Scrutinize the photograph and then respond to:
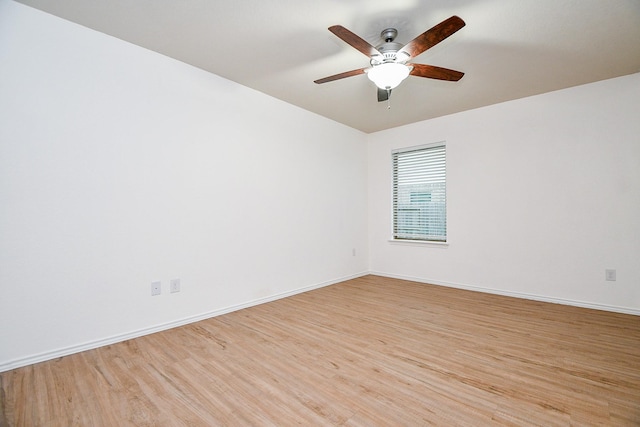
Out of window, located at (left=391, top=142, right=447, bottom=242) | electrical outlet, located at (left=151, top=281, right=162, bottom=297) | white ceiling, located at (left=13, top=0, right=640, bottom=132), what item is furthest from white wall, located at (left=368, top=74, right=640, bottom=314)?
electrical outlet, located at (left=151, top=281, right=162, bottom=297)

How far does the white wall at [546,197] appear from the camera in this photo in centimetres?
300

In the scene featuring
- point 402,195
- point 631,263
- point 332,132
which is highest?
point 332,132

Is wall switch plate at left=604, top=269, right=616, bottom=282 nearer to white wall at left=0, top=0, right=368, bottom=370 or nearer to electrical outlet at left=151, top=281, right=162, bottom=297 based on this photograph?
white wall at left=0, top=0, right=368, bottom=370

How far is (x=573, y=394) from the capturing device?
160cm

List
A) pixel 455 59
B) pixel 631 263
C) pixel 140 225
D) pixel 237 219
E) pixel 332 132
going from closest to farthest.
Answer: pixel 140 225
pixel 455 59
pixel 631 263
pixel 237 219
pixel 332 132

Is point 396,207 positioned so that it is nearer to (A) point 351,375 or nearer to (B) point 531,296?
(B) point 531,296

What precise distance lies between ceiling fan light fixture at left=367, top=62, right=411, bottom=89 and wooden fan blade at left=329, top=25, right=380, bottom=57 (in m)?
0.12

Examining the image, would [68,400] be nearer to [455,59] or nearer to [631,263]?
[455,59]

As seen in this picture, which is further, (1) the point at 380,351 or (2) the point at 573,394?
(1) the point at 380,351

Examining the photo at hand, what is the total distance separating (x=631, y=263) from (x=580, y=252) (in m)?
0.40

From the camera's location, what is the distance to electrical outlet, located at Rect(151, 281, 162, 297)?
2493 millimetres

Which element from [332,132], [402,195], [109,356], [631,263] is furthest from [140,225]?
[631,263]

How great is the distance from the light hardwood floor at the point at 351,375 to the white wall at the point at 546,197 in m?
0.56

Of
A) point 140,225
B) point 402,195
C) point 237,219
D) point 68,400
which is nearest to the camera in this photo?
point 68,400
